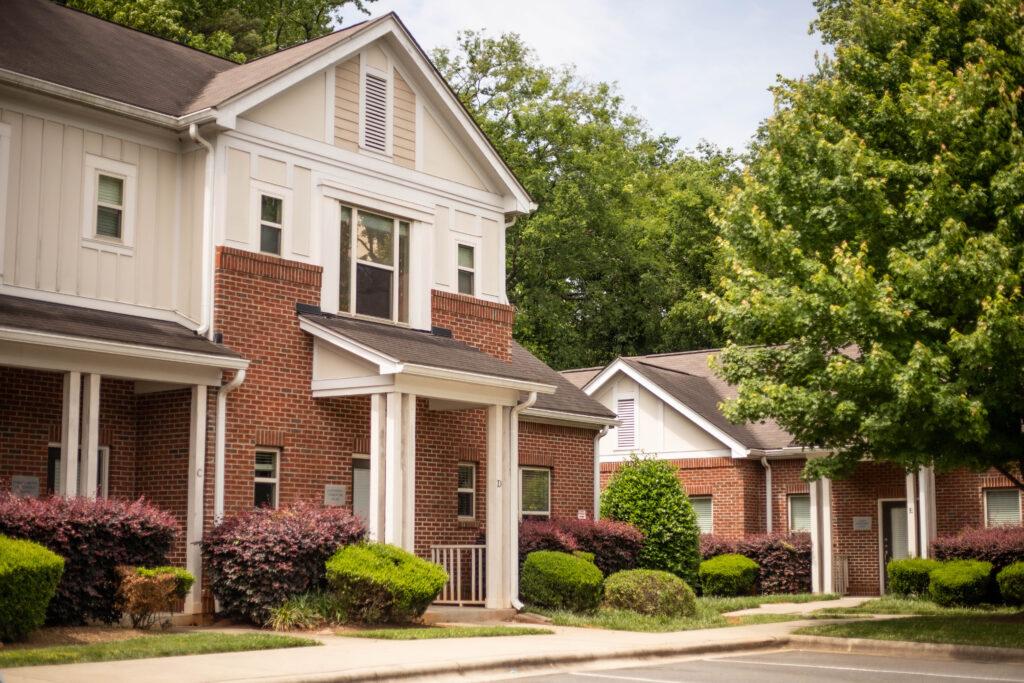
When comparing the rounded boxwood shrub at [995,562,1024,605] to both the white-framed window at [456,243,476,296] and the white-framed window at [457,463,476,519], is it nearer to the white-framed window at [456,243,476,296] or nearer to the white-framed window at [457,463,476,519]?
the white-framed window at [457,463,476,519]

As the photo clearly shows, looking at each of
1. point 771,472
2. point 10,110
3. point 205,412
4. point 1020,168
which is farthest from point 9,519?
point 771,472

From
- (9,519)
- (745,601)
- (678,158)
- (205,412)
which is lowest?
(745,601)

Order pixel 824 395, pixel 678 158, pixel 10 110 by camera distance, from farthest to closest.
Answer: pixel 678 158, pixel 824 395, pixel 10 110

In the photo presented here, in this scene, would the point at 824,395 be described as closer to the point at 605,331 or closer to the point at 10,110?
the point at 10,110

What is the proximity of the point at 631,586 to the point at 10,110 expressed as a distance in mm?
12449

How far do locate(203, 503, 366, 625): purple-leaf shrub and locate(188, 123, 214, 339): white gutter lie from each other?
293 centimetres

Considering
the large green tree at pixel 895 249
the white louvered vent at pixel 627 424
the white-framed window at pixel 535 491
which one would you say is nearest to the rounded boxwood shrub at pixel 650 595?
the large green tree at pixel 895 249

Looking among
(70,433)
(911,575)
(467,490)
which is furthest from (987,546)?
(70,433)

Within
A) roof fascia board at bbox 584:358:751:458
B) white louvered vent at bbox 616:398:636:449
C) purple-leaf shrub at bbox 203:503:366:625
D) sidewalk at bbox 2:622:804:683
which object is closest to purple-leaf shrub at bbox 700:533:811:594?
roof fascia board at bbox 584:358:751:458

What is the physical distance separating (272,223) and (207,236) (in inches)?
51.0

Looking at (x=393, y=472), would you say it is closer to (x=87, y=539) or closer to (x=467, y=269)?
(x=87, y=539)

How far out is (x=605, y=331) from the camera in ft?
167

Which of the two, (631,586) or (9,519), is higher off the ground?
(9,519)

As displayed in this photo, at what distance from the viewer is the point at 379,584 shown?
56.1 feet
